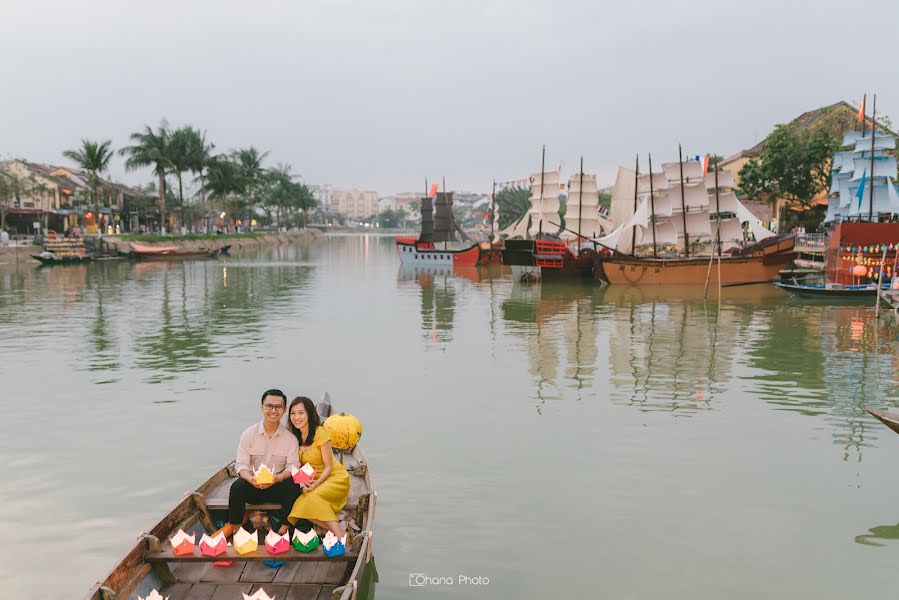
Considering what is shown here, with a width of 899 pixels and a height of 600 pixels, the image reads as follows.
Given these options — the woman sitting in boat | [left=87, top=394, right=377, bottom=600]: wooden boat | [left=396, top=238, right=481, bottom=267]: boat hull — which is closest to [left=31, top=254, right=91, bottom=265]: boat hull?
[left=396, top=238, right=481, bottom=267]: boat hull

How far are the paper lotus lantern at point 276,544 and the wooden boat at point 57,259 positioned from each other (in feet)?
202

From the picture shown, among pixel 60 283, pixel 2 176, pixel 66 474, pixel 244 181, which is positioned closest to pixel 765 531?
pixel 66 474

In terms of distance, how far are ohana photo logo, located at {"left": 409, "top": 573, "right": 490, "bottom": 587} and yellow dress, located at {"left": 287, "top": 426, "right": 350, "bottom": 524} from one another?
1173 mm

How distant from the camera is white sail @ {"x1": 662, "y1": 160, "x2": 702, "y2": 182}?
4469 cm

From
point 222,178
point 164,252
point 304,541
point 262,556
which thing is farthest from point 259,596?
point 222,178

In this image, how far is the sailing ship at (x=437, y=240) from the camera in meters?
65.8

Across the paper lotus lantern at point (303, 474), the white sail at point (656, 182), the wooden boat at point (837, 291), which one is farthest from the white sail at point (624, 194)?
the paper lotus lantern at point (303, 474)

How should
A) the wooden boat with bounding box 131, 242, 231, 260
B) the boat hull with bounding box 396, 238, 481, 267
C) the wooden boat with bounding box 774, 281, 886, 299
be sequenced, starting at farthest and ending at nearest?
the wooden boat with bounding box 131, 242, 231, 260 → the boat hull with bounding box 396, 238, 481, 267 → the wooden boat with bounding box 774, 281, 886, 299

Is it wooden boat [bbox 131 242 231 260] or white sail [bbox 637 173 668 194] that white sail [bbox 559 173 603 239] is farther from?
wooden boat [bbox 131 242 231 260]

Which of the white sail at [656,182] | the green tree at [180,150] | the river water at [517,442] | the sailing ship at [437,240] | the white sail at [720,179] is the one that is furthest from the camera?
the green tree at [180,150]

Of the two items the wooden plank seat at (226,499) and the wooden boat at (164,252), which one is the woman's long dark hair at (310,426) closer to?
the wooden plank seat at (226,499)

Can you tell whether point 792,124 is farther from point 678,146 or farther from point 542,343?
point 542,343

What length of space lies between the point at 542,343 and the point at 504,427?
10.1 meters

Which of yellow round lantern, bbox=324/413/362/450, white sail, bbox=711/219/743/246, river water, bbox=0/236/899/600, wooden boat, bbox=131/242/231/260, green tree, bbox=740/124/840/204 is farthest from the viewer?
wooden boat, bbox=131/242/231/260
